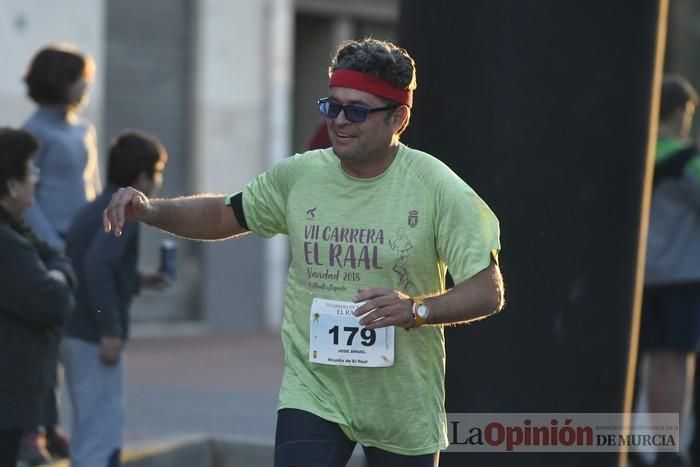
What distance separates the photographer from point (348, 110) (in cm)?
486

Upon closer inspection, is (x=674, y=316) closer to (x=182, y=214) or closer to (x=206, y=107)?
(x=182, y=214)

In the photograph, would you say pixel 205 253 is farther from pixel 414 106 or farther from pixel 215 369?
pixel 414 106

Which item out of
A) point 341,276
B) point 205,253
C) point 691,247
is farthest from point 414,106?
point 205,253

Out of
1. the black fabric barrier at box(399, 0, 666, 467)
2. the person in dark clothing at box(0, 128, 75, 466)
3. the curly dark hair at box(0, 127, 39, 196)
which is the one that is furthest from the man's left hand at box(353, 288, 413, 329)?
the curly dark hair at box(0, 127, 39, 196)

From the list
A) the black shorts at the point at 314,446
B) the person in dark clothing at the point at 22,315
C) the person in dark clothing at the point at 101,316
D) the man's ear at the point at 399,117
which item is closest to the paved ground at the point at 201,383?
the person in dark clothing at the point at 101,316

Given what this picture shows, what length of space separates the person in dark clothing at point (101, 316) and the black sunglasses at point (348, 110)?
2.33 metres

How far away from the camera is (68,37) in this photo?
14.9m

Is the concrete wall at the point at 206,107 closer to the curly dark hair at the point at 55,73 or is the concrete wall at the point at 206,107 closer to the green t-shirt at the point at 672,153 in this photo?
the curly dark hair at the point at 55,73

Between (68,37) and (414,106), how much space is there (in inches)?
358

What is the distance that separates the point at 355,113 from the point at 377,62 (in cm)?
17

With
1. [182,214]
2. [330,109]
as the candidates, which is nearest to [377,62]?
[330,109]

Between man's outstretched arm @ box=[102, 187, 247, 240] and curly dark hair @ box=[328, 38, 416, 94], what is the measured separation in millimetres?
591

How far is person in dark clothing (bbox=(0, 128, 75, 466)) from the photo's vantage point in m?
6.07

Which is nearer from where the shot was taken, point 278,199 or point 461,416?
point 278,199
